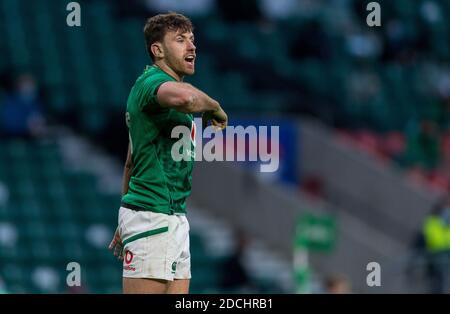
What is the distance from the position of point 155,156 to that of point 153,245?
40 centimetres

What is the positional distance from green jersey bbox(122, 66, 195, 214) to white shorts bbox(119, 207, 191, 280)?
0.18 feet

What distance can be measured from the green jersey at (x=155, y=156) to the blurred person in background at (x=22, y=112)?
29.3 feet

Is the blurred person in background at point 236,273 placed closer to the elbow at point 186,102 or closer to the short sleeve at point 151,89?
the short sleeve at point 151,89

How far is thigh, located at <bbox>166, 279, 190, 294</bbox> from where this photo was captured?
5.67 m

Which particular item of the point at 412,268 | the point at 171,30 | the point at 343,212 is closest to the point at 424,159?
the point at 343,212

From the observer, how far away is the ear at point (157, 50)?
5.75 meters

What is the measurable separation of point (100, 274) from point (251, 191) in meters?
2.67

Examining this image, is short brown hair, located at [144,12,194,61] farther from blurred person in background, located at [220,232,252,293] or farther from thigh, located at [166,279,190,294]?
→ blurred person in background, located at [220,232,252,293]

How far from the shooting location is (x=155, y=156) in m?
5.70

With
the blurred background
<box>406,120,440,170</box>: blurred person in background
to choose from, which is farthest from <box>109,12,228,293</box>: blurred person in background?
<box>406,120,440,170</box>: blurred person in background

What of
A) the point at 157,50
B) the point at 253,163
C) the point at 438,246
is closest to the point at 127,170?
the point at 157,50

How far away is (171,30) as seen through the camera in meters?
5.73
